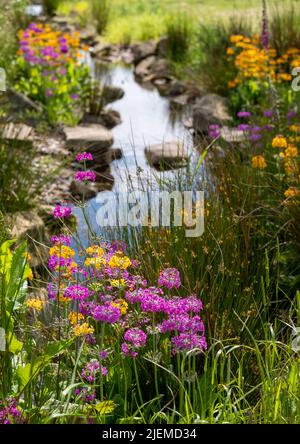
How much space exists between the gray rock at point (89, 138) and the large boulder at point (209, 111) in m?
0.89

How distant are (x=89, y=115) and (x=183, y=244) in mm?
5523

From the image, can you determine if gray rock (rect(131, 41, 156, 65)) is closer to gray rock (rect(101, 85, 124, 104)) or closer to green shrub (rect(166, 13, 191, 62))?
green shrub (rect(166, 13, 191, 62))

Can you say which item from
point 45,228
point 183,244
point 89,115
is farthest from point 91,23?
point 183,244

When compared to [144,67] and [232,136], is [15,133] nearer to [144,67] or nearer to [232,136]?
[232,136]

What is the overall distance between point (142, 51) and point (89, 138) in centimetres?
549

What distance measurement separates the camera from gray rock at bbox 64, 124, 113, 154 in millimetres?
7289

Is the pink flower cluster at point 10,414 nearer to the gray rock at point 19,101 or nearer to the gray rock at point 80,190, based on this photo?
the gray rock at point 80,190

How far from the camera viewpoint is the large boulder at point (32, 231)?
4.55 m

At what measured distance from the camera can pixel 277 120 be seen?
4.78 meters

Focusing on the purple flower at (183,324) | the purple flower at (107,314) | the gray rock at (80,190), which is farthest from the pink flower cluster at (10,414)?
the gray rock at (80,190)

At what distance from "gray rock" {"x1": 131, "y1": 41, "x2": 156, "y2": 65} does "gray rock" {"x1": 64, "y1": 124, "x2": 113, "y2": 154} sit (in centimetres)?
484

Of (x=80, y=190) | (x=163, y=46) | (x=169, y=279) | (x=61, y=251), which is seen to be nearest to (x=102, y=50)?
(x=163, y=46)

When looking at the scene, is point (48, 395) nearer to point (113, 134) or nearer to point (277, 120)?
point (277, 120)

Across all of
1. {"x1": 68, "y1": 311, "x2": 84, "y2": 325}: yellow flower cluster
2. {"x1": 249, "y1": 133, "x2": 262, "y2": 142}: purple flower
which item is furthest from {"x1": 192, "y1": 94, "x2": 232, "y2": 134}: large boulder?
{"x1": 68, "y1": 311, "x2": 84, "y2": 325}: yellow flower cluster
